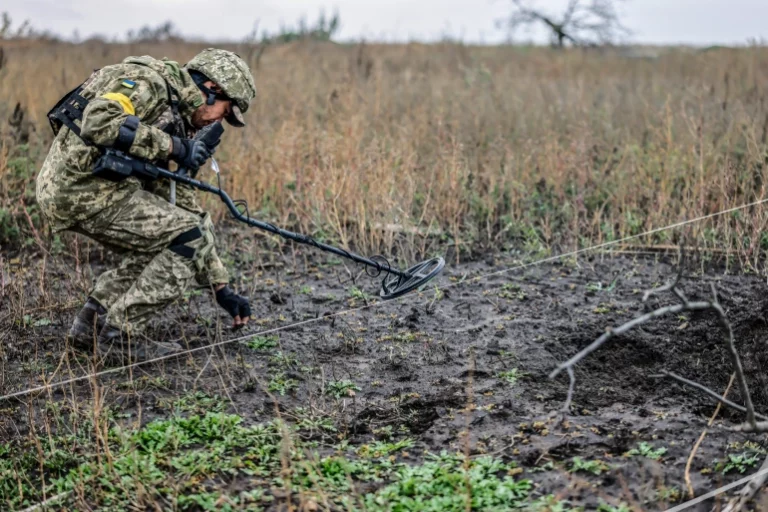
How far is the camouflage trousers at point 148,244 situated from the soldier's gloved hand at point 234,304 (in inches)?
10.0

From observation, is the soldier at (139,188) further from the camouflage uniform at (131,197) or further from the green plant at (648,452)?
the green plant at (648,452)

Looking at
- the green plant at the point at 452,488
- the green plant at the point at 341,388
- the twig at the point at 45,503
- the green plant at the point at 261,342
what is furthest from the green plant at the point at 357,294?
the twig at the point at 45,503

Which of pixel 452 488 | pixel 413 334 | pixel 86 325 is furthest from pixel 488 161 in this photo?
pixel 452 488

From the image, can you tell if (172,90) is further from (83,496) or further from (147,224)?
Answer: (83,496)

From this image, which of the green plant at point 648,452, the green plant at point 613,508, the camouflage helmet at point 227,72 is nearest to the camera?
the green plant at point 613,508

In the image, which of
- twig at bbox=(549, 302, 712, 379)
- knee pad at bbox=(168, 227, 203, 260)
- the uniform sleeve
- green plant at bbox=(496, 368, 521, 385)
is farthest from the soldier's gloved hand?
twig at bbox=(549, 302, 712, 379)

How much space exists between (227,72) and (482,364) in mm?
2083

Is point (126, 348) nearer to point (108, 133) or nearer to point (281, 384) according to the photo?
point (281, 384)

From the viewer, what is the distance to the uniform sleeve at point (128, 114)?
421 centimetres

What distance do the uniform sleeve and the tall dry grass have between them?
2046 mm

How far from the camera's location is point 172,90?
14.9 feet

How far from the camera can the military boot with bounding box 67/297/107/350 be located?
4.76m

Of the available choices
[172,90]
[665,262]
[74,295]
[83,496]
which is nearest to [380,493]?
[83,496]

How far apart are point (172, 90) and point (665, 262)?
3.79m
